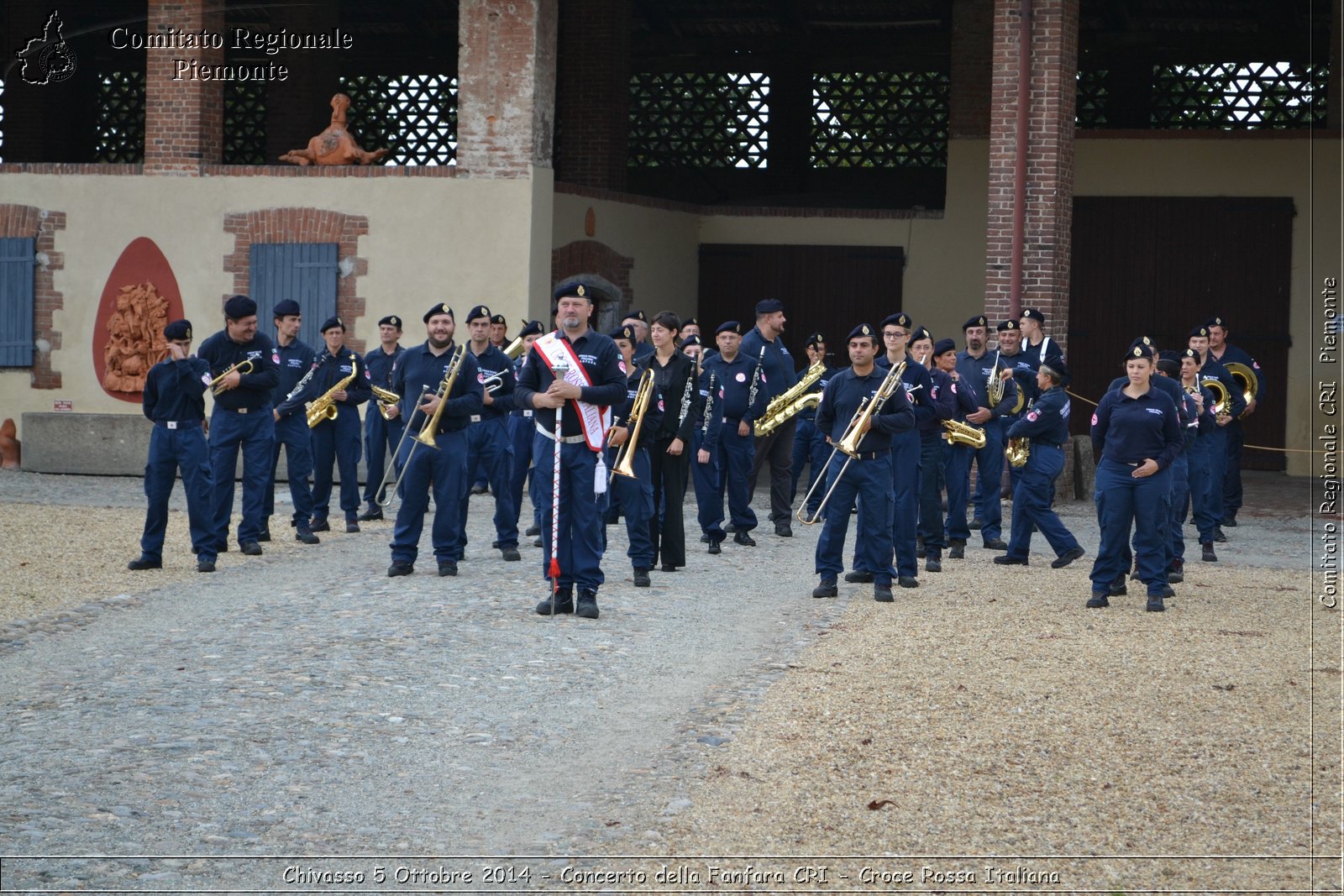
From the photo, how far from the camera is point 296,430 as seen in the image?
13.2 m

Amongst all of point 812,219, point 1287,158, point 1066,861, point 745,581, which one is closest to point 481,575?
point 745,581

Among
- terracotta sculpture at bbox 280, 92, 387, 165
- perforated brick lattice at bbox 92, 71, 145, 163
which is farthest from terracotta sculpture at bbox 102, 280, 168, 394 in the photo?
perforated brick lattice at bbox 92, 71, 145, 163

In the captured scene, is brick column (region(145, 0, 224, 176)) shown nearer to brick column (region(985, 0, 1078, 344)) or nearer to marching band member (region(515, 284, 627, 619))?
brick column (region(985, 0, 1078, 344))

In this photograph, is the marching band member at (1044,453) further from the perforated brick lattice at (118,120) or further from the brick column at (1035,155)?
the perforated brick lattice at (118,120)

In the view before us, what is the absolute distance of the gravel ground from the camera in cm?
523

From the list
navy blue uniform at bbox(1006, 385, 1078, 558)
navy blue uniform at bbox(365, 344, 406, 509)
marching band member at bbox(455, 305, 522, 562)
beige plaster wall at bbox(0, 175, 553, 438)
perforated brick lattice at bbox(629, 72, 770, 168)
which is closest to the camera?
navy blue uniform at bbox(1006, 385, 1078, 558)

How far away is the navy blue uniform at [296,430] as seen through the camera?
42.8 feet

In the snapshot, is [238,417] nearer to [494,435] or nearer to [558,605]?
[494,435]

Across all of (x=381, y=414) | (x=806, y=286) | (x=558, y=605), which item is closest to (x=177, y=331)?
(x=381, y=414)

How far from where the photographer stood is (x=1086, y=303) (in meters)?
20.8

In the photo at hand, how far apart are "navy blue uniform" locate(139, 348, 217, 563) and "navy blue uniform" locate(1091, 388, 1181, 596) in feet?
20.5

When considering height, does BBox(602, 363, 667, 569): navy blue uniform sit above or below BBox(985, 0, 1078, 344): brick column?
below

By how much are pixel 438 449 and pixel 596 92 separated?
11147 millimetres

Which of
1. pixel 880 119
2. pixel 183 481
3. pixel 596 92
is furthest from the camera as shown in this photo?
pixel 880 119
